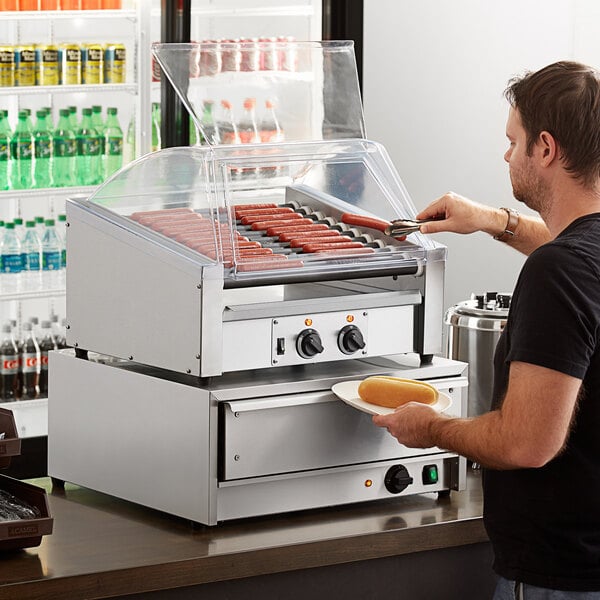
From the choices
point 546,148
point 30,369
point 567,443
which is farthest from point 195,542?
point 30,369

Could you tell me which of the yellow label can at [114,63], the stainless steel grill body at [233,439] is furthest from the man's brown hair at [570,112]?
the yellow label can at [114,63]

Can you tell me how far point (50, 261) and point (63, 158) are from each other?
1.32 ft

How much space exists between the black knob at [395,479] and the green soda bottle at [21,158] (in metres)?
2.56

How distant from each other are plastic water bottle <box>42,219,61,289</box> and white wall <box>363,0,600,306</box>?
51.1 inches

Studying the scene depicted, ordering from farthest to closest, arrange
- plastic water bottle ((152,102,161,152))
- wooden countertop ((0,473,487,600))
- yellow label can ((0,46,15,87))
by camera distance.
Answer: plastic water bottle ((152,102,161,152)) < yellow label can ((0,46,15,87)) < wooden countertop ((0,473,487,600))

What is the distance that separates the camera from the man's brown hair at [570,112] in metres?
1.81

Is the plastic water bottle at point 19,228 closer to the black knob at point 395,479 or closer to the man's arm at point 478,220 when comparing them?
the man's arm at point 478,220

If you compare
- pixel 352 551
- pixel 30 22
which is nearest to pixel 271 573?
pixel 352 551

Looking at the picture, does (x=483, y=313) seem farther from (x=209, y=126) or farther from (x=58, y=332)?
(x=58, y=332)

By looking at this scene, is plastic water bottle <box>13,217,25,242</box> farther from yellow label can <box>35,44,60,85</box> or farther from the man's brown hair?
the man's brown hair

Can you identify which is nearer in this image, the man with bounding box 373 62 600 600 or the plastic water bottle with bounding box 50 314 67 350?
the man with bounding box 373 62 600 600

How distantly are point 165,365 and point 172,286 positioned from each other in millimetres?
152

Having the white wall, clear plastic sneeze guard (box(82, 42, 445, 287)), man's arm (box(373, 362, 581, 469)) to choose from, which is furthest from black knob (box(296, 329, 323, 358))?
the white wall

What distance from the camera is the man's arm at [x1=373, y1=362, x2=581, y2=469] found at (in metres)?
1.72
